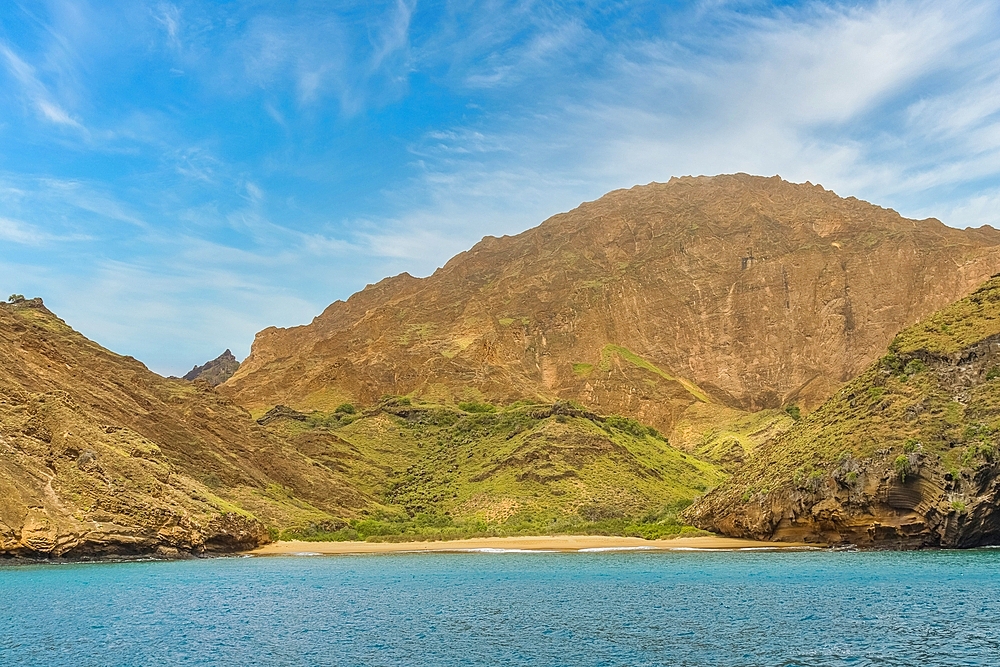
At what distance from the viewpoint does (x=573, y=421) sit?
11738 centimetres

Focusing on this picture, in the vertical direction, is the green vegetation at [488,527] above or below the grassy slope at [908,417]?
below

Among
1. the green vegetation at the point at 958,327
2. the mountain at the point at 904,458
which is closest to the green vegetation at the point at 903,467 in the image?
the mountain at the point at 904,458

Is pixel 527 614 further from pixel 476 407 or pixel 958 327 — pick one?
pixel 476 407

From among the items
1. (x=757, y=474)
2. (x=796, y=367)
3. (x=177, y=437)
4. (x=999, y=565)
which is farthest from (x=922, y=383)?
(x=796, y=367)

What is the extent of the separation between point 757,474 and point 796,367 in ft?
395

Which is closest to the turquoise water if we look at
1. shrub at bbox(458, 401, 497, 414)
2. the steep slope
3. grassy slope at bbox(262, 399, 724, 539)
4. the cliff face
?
the steep slope

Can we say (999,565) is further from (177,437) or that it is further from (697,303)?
(697,303)

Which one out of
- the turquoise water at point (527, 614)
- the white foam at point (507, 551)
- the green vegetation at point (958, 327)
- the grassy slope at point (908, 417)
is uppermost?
the green vegetation at point (958, 327)

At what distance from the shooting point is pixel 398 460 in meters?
120

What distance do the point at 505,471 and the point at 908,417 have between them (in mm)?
55003

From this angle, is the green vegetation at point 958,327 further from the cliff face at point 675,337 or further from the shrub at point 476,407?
the cliff face at point 675,337

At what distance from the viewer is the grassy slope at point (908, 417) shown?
55.6 m

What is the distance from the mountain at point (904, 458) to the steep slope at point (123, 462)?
44166 millimetres

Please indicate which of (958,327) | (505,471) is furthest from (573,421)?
(958,327)
